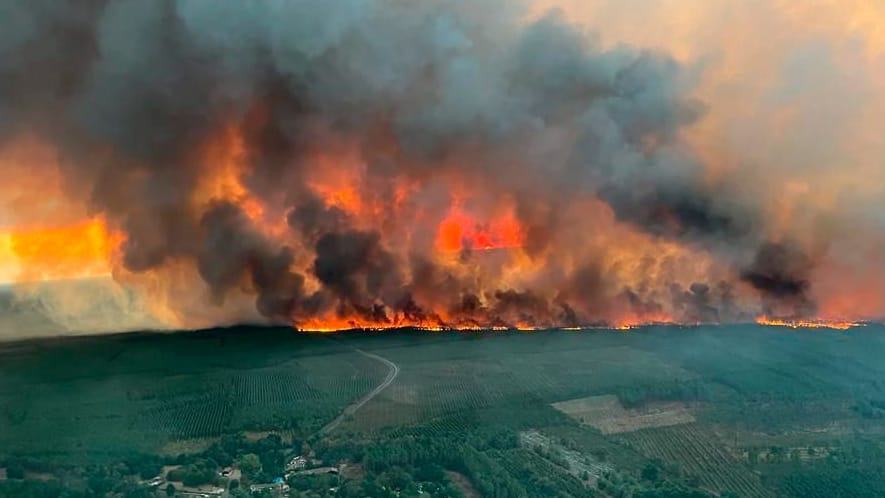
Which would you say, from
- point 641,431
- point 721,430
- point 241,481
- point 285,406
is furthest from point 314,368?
point 721,430

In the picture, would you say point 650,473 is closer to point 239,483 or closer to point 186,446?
point 239,483

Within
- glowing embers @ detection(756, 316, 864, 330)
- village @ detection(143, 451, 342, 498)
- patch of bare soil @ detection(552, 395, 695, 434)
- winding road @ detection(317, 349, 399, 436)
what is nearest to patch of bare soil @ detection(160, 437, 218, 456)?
village @ detection(143, 451, 342, 498)

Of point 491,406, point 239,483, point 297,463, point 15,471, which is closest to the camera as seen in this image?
point 239,483

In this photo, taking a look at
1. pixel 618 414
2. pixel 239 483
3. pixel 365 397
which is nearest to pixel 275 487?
pixel 239 483

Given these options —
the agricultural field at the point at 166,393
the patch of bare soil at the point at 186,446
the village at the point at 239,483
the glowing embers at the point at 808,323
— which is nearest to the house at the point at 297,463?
the village at the point at 239,483

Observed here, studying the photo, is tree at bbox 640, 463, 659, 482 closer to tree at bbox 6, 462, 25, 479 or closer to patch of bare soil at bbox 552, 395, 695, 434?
patch of bare soil at bbox 552, 395, 695, 434

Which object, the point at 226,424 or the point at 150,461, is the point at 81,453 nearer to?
the point at 150,461

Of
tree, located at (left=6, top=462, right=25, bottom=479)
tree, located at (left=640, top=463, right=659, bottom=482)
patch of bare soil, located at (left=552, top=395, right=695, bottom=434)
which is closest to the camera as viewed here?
tree, located at (left=640, top=463, right=659, bottom=482)
